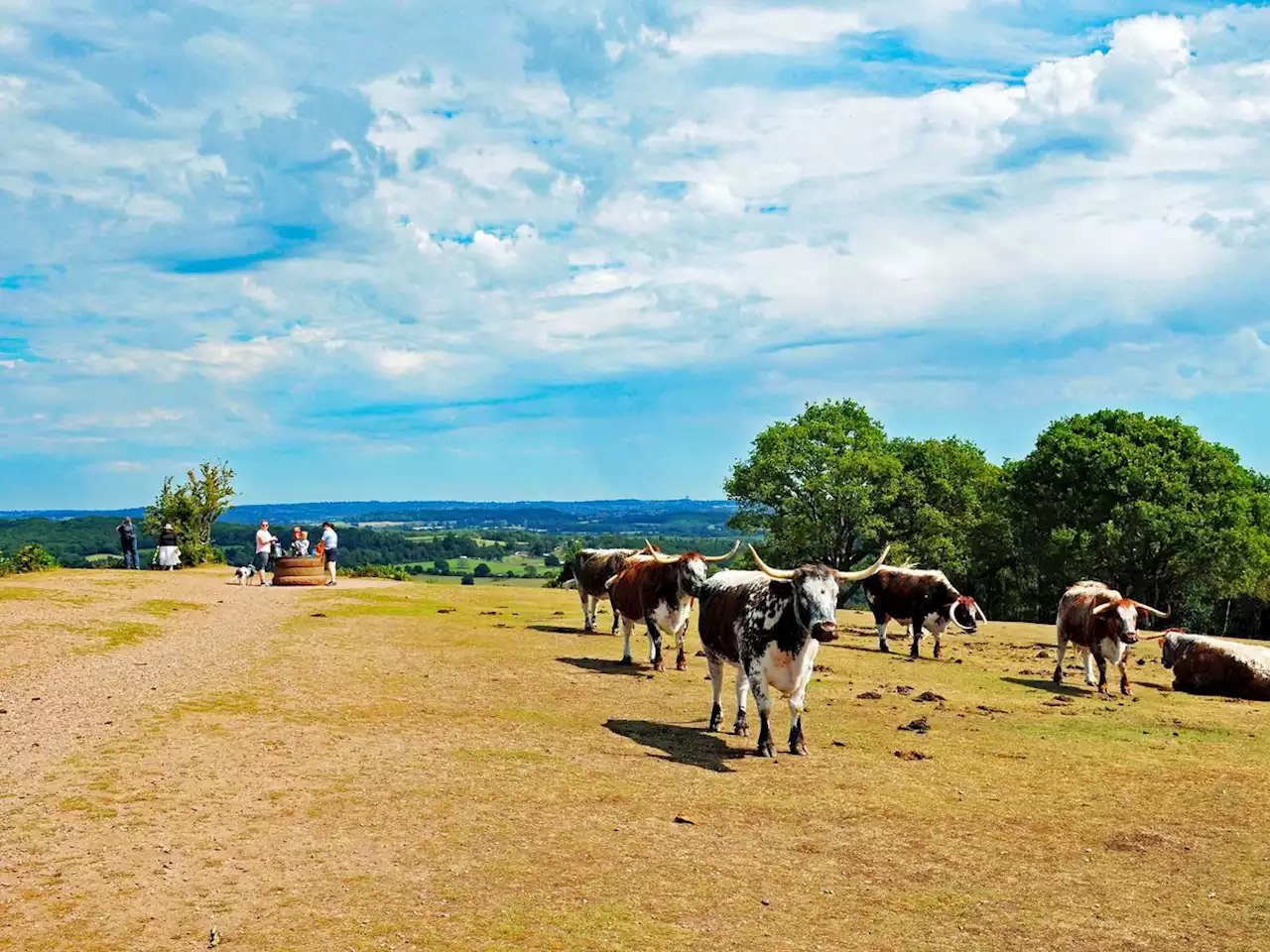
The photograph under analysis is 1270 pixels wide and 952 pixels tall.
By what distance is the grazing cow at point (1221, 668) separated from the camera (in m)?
22.1

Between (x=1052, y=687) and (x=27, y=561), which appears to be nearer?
(x=1052, y=687)

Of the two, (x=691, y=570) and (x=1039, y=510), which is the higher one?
(x=1039, y=510)

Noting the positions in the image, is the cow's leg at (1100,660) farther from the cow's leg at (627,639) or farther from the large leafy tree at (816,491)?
the large leafy tree at (816,491)

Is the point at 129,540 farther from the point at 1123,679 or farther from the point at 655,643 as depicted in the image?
the point at 1123,679

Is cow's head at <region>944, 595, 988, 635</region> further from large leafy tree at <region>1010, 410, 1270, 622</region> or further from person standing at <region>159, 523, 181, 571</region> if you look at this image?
person standing at <region>159, 523, 181, 571</region>

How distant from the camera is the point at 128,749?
1316 centimetres

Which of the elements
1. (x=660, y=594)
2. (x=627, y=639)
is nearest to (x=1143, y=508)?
(x=627, y=639)

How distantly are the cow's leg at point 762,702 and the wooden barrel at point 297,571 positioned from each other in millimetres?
27529

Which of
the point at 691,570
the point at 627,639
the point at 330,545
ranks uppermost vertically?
the point at 691,570

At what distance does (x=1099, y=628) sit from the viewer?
2269 cm

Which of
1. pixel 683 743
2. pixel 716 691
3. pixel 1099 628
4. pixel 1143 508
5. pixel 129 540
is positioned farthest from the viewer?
pixel 1143 508

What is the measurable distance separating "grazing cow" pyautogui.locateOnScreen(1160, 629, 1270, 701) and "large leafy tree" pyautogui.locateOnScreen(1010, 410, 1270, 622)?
2562 centimetres

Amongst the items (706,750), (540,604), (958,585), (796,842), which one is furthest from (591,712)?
(958,585)

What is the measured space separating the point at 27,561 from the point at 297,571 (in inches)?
452
